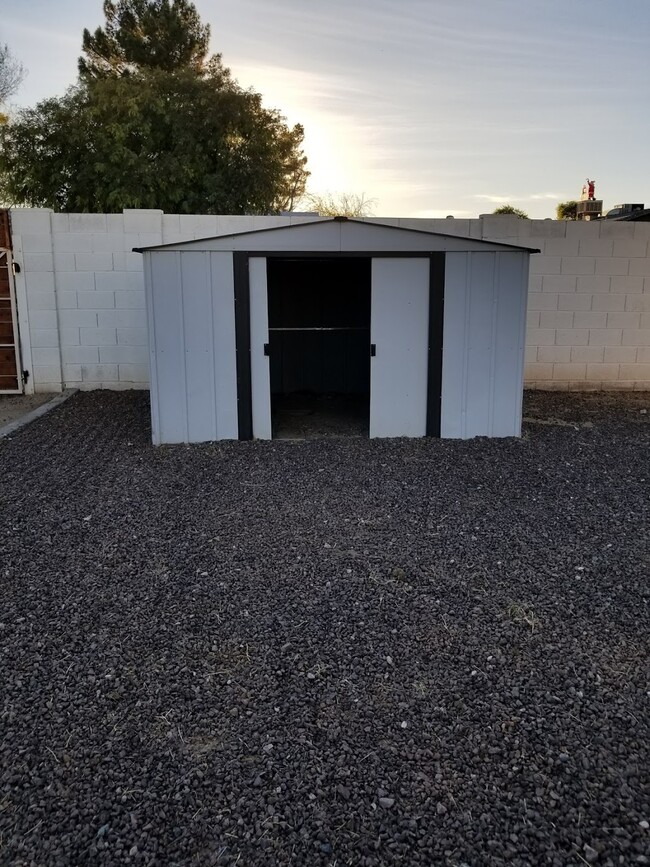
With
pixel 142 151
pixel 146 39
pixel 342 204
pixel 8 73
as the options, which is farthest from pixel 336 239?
pixel 146 39

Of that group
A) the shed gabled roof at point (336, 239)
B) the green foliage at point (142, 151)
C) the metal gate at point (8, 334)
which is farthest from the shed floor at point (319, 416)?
the green foliage at point (142, 151)

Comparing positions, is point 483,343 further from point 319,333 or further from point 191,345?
point 319,333

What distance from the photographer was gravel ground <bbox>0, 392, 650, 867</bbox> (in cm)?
186

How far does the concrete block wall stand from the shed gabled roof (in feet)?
8.40

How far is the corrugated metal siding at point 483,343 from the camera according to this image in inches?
250

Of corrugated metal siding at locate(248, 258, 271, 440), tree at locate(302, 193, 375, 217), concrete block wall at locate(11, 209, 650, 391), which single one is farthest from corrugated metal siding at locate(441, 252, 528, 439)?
tree at locate(302, 193, 375, 217)

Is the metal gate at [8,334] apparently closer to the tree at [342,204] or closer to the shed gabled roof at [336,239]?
the shed gabled roof at [336,239]

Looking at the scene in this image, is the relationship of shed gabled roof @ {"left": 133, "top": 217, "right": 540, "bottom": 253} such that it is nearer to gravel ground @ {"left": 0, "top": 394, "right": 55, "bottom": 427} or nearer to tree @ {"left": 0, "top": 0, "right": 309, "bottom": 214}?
gravel ground @ {"left": 0, "top": 394, "right": 55, "bottom": 427}

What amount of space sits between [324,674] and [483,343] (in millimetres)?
4568

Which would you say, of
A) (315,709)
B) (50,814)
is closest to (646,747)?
(315,709)

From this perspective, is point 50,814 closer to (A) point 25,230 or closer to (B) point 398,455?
(B) point 398,455

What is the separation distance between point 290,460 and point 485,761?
3919 millimetres

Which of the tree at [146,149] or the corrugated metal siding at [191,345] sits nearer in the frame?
the corrugated metal siding at [191,345]

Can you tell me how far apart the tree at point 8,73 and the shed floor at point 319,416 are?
1815 cm
